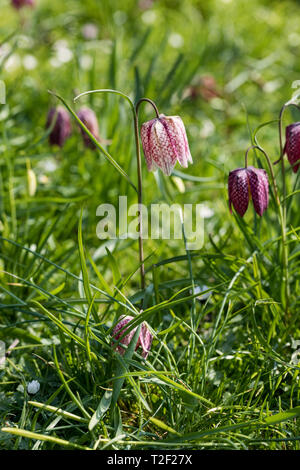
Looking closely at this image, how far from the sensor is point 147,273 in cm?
172

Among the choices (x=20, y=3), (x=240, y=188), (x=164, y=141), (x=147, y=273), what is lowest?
(x=147, y=273)

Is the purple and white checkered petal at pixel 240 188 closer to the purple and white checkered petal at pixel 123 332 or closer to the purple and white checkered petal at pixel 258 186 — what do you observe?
the purple and white checkered petal at pixel 258 186

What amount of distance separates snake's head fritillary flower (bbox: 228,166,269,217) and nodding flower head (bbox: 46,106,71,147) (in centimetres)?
100

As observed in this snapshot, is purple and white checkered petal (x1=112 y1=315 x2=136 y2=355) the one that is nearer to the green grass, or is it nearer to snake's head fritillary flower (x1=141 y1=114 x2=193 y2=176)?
the green grass

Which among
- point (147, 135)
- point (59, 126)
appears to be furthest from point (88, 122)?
point (147, 135)

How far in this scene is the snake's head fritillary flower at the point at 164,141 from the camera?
46.0 inches

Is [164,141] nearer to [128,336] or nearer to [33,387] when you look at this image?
[128,336]

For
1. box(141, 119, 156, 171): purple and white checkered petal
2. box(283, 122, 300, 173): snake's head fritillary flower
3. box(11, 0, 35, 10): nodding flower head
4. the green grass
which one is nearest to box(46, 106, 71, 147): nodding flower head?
the green grass

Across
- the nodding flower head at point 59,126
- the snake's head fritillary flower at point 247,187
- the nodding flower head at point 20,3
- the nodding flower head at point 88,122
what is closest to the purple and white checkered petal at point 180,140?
the snake's head fritillary flower at point 247,187

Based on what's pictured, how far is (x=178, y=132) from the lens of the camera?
1.18m

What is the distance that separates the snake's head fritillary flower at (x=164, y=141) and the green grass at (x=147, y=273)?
0.20 meters

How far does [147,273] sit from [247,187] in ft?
1.96

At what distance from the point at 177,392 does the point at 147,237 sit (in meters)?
0.87
